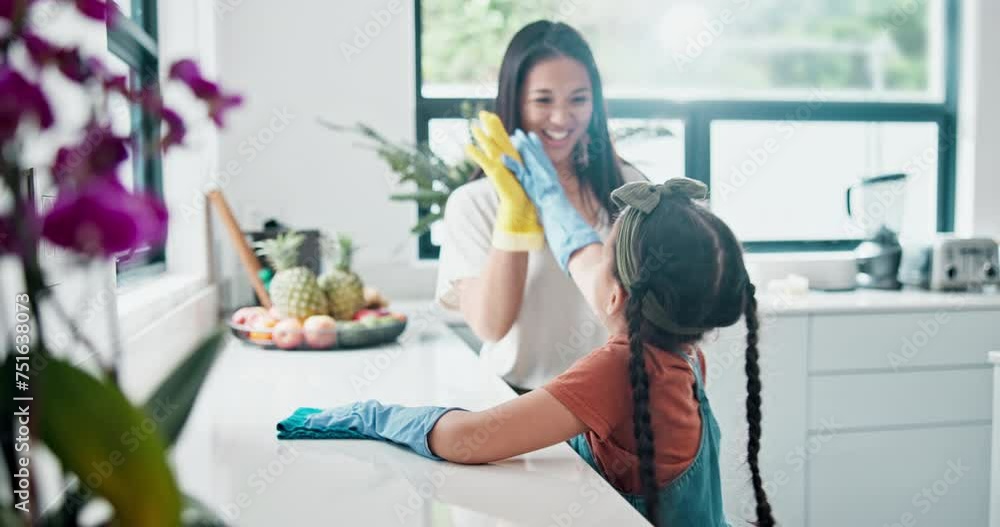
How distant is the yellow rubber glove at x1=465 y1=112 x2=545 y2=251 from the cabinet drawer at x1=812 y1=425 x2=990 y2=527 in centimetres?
142

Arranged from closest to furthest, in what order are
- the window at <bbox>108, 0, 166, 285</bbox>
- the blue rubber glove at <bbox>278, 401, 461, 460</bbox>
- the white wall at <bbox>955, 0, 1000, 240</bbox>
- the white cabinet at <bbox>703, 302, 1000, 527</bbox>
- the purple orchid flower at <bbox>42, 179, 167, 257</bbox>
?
the purple orchid flower at <bbox>42, 179, 167, 257</bbox> < the blue rubber glove at <bbox>278, 401, 461, 460</bbox> < the window at <bbox>108, 0, 166, 285</bbox> < the white cabinet at <bbox>703, 302, 1000, 527</bbox> < the white wall at <bbox>955, 0, 1000, 240</bbox>

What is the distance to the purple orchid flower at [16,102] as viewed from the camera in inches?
10.4

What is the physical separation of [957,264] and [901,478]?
2.45ft

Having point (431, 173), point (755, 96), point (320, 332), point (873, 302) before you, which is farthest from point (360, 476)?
point (755, 96)

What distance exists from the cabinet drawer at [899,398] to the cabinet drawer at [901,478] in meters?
0.04

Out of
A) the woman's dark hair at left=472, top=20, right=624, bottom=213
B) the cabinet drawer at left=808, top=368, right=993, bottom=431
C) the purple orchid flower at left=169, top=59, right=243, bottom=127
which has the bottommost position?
the cabinet drawer at left=808, top=368, right=993, bottom=431

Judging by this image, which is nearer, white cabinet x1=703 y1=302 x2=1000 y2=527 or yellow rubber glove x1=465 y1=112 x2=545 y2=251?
yellow rubber glove x1=465 y1=112 x2=545 y2=251

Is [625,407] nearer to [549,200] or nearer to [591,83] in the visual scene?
[549,200]

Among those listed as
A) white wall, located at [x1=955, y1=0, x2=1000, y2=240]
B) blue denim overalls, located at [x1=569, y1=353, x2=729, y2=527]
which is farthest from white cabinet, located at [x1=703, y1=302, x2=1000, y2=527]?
blue denim overalls, located at [x1=569, y1=353, x2=729, y2=527]

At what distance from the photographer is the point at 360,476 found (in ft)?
Result: 3.03

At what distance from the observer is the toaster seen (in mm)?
2768

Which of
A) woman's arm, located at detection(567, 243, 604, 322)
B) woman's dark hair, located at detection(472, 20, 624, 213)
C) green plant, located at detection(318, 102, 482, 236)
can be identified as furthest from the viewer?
green plant, located at detection(318, 102, 482, 236)

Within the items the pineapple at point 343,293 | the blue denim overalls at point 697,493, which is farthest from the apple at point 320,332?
the blue denim overalls at point 697,493

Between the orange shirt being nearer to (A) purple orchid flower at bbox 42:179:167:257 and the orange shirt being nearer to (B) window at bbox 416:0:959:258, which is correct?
(A) purple orchid flower at bbox 42:179:167:257
